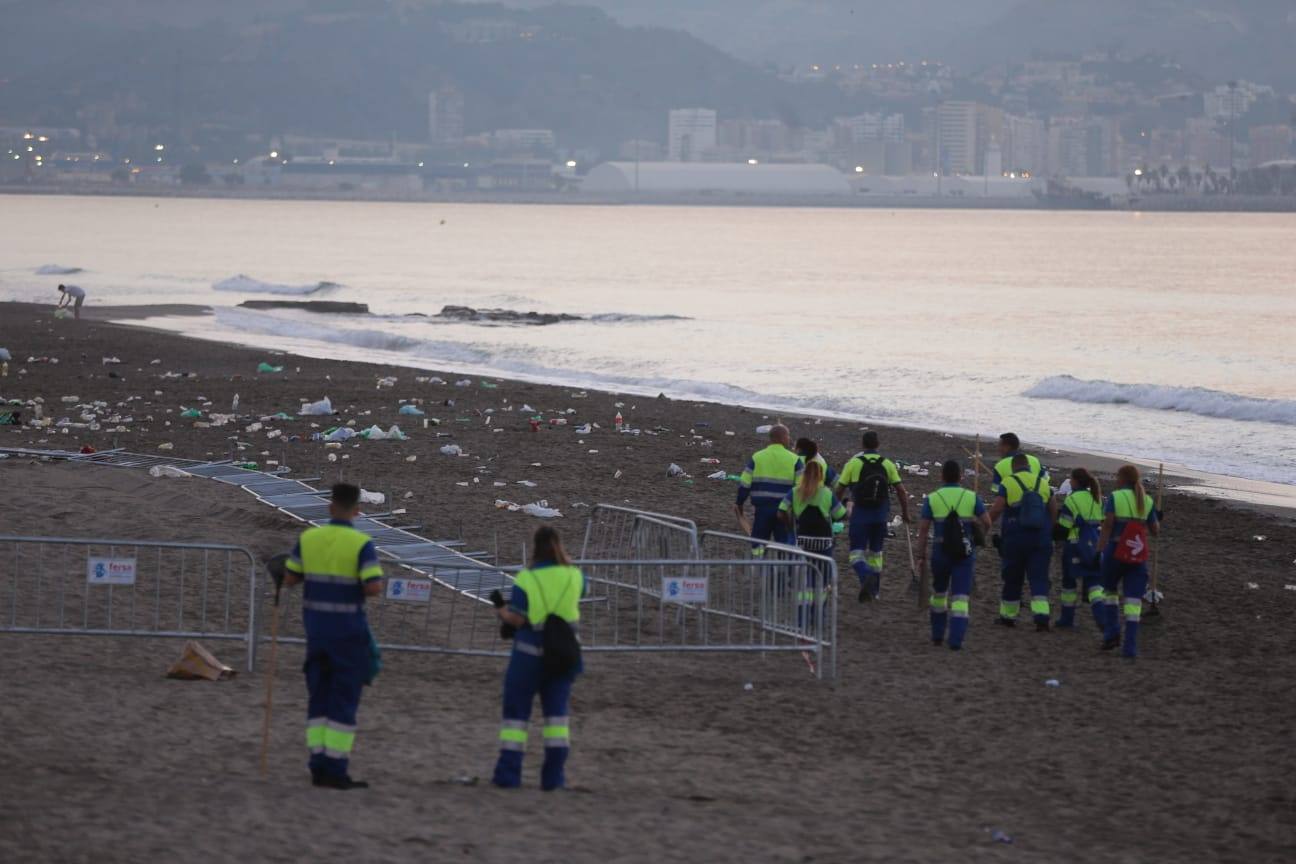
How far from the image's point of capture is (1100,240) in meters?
158

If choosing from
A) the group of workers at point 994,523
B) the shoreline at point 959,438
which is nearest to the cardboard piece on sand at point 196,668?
the group of workers at point 994,523

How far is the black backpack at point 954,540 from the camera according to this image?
41.9 feet

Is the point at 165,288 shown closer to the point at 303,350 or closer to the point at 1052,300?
the point at 303,350

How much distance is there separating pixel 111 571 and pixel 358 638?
3458 millimetres

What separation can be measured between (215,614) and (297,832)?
532 cm

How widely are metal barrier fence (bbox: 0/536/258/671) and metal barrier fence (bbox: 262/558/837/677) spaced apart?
1.74 ft

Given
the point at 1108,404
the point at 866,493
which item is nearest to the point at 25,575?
the point at 866,493

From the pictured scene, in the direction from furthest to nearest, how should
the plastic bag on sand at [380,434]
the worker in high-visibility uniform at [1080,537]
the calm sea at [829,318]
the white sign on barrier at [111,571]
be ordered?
the calm sea at [829,318] < the plastic bag on sand at [380,434] < the worker in high-visibility uniform at [1080,537] < the white sign on barrier at [111,571]

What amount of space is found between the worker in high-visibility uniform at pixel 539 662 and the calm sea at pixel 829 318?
1945cm

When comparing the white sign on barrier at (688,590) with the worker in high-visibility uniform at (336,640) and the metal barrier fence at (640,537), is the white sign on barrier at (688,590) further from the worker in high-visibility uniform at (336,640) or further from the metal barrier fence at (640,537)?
the worker in high-visibility uniform at (336,640)

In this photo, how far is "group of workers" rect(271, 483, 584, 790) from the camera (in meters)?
8.81

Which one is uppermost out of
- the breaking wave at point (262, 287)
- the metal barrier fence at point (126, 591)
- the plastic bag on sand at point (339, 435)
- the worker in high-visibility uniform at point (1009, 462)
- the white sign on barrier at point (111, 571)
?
the breaking wave at point (262, 287)

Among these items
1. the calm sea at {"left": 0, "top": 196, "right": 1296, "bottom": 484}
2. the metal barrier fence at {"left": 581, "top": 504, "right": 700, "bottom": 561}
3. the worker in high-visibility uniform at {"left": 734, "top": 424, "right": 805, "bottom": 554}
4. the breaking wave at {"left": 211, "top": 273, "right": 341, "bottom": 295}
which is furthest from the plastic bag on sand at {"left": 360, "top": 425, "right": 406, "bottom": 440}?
the breaking wave at {"left": 211, "top": 273, "right": 341, "bottom": 295}

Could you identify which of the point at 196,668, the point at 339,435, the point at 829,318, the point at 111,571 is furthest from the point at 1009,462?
the point at 829,318
